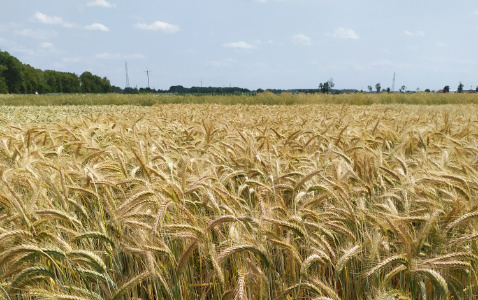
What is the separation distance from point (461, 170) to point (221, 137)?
255 cm

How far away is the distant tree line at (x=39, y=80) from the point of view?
3364 inches

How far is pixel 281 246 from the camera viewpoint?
4.52 ft

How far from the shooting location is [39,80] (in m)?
101

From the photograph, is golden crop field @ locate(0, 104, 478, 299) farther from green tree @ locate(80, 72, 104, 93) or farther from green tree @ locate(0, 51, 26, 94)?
green tree @ locate(80, 72, 104, 93)

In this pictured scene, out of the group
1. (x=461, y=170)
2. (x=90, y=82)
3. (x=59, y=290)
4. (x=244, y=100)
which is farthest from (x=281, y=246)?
(x=90, y=82)

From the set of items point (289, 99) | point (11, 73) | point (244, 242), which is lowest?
point (244, 242)

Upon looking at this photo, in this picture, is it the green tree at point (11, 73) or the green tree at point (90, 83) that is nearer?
the green tree at point (11, 73)

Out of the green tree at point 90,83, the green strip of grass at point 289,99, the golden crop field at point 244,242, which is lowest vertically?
the golden crop field at point 244,242

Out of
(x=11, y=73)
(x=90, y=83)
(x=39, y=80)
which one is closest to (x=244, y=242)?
(x=11, y=73)

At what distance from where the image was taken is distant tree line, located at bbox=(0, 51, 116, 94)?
280 ft

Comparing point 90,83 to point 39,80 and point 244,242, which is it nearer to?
point 39,80

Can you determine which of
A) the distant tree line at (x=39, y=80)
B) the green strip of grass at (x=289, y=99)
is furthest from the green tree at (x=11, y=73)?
the green strip of grass at (x=289, y=99)

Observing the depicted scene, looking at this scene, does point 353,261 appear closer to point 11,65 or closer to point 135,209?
point 135,209

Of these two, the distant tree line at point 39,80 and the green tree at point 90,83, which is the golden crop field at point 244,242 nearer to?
the distant tree line at point 39,80
